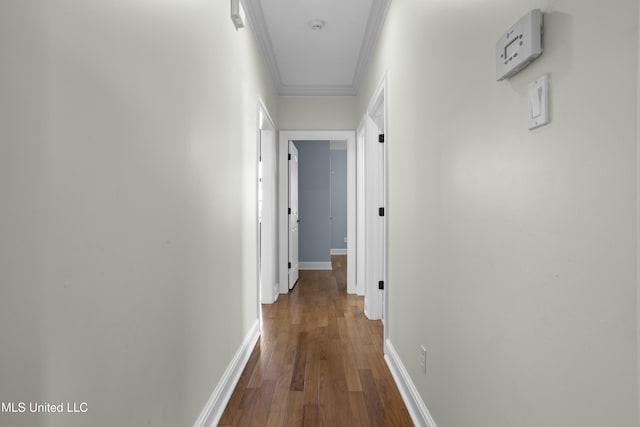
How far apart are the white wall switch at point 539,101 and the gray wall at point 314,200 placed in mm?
5857

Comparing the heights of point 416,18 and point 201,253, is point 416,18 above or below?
above

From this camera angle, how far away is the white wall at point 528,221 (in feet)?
2.17

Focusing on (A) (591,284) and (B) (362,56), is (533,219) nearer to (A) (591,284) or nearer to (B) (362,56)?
(A) (591,284)

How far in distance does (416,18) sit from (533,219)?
1420 mm

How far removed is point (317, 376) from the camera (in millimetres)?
2383

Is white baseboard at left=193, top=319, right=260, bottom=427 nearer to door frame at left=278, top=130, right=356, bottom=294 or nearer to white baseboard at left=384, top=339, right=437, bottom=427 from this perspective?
white baseboard at left=384, top=339, right=437, bottom=427

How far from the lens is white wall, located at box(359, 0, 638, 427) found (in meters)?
0.66

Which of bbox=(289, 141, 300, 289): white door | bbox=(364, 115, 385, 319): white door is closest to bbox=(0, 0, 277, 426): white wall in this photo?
bbox=(364, 115, 385, 319): white door

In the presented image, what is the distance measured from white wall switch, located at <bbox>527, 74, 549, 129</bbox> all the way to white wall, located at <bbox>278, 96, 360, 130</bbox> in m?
3.71

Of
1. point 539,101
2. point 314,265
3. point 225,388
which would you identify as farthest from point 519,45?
point 314,265

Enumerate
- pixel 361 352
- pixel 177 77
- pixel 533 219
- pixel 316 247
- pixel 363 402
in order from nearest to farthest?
pixel 533 219
pixel 177 77
pixel 363 402
pixel 361 352
pixel 316 247

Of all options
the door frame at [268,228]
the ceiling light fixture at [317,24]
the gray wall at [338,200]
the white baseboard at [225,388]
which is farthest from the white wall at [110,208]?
the gray wall at [338,200]

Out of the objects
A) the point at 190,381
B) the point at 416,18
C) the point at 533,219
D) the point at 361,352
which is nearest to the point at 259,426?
the point at 190,381

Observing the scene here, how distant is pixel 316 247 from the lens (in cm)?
682
